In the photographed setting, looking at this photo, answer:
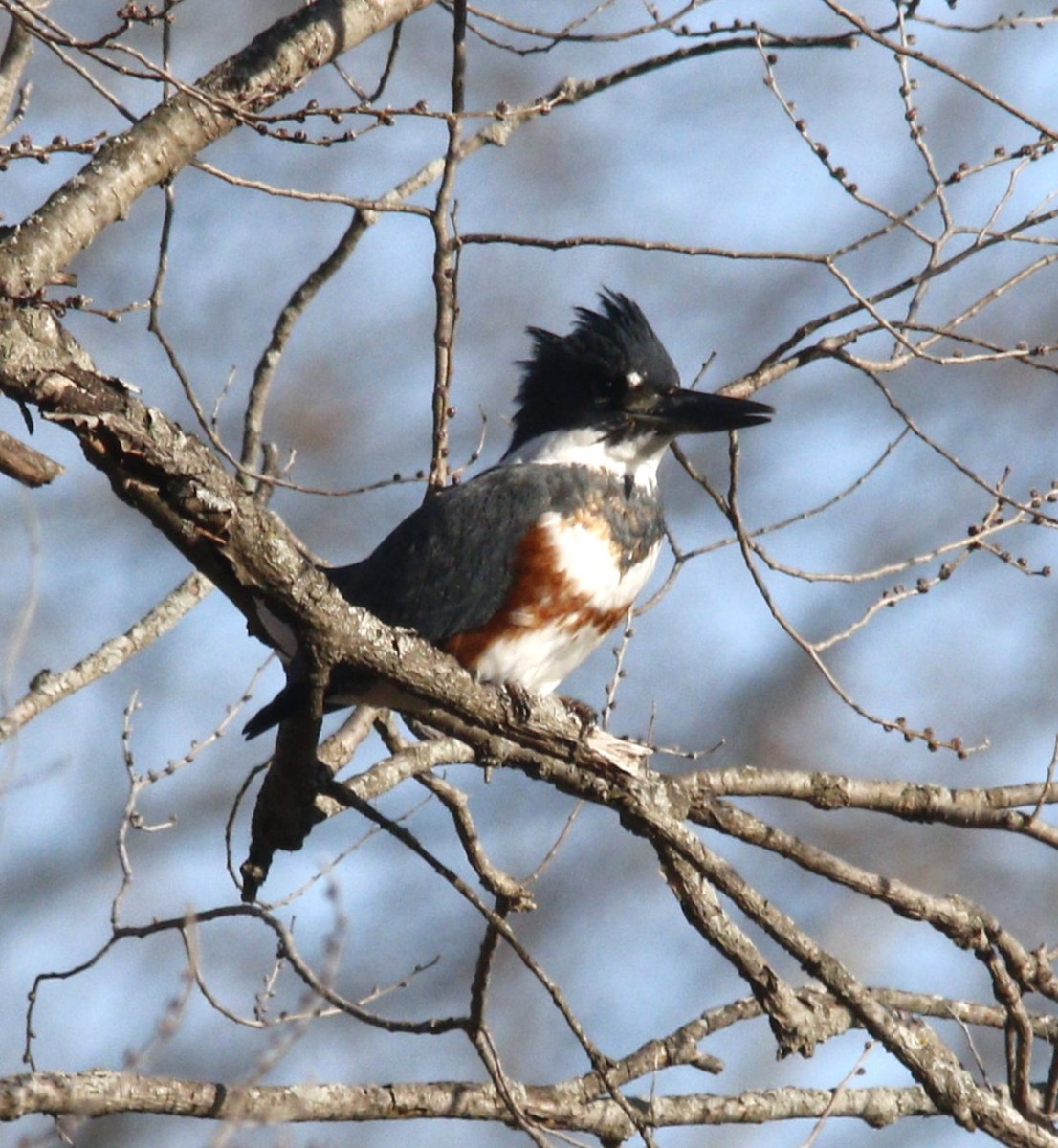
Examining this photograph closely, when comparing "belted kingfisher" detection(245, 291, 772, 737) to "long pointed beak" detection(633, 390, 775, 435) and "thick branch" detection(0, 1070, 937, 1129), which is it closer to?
"long pointed beak" detection(633, 390, 775, 435)

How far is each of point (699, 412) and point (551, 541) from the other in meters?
0.47

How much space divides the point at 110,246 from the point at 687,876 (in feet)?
16.1

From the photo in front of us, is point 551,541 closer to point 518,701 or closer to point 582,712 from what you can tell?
point 582,712

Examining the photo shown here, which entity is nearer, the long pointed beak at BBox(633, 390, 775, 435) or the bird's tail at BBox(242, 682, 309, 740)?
the bird's tail at BBox(242, 682, 309, 740)

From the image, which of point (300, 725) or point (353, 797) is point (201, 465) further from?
point (353, 797)

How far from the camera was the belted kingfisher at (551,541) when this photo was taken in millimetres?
3092

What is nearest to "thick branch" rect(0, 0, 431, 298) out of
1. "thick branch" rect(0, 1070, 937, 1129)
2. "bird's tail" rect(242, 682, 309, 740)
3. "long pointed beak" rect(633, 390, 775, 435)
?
"bird's tail" rect(242, 682, 309, 740)

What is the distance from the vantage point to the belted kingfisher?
3092 mm

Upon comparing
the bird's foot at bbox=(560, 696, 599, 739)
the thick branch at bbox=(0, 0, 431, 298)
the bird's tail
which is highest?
the thick branch at bbox=(0, 0, 431, 298)

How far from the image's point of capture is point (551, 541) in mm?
3139

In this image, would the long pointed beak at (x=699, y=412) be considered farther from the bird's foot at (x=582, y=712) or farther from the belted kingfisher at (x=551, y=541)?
the bird's foot at (x=582, y=712)

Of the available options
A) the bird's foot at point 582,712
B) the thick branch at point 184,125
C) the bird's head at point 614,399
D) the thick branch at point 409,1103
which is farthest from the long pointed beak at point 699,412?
the thick branch at point 409,1103

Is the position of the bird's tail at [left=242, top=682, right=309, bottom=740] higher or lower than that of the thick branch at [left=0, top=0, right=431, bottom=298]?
lower

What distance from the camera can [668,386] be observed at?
11.4ft
